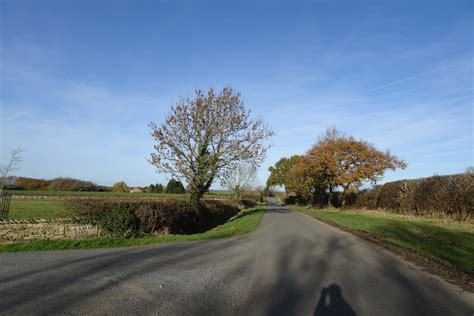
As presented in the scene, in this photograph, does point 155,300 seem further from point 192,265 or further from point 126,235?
point 126,235

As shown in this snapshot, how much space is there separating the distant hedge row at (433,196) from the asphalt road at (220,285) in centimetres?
1252

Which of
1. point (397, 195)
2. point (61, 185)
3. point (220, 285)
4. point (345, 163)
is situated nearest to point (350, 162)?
point (345, 163)

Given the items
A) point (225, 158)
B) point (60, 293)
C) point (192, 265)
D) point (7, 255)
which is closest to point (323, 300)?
point (192, 265)

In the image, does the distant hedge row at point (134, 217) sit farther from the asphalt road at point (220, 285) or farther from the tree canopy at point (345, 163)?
the tree canopy at point (345, 163)

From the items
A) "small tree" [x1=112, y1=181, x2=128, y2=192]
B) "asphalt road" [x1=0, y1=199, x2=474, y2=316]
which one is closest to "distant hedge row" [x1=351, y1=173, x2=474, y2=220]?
"asphalt road" [x1=0, y1=199, x2=474, y2=316]

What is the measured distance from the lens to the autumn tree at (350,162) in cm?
4197

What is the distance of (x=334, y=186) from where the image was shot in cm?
4762

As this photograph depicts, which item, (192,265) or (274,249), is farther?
(274,249)

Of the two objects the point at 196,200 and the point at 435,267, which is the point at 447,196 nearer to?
the point at 435,267

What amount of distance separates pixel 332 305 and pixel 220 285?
2192 mm

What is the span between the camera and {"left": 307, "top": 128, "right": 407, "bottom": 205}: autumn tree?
138ft

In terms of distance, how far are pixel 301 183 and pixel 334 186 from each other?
14237mm

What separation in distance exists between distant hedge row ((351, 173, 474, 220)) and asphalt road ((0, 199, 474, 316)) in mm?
12516

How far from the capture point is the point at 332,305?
567 centimetres
